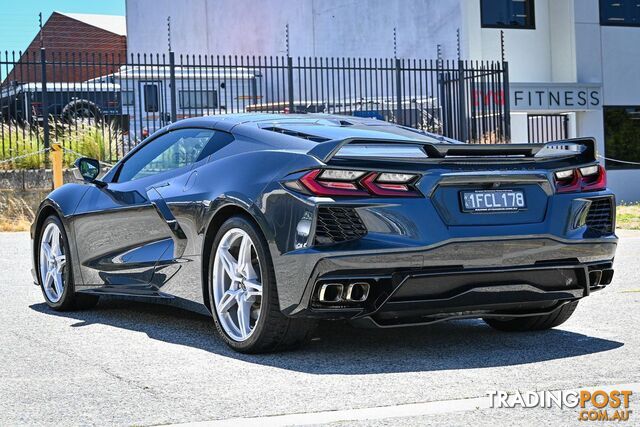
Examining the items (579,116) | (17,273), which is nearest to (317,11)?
(579,116)

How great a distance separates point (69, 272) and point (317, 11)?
26536 mm

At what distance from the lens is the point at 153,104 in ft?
68.9

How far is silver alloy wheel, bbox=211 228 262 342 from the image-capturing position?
19.0ft

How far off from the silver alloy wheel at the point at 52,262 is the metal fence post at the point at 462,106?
16.0 m

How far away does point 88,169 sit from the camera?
24.8 ft

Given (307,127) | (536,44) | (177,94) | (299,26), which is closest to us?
(307,127)

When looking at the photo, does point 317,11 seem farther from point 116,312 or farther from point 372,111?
point 116,312

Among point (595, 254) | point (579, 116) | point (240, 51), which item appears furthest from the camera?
point (240, 51)

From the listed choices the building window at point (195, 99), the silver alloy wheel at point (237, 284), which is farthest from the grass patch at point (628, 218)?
the silver alloy wheel at point (237, 284)

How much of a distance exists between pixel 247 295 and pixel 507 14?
22.9 metres

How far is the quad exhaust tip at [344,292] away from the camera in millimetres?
5336

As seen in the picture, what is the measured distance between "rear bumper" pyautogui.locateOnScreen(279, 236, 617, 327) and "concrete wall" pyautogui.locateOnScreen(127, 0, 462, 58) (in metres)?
21.9

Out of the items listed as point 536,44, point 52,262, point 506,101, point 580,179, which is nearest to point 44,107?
point 506,101

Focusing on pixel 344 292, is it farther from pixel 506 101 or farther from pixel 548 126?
pixel 548 126
